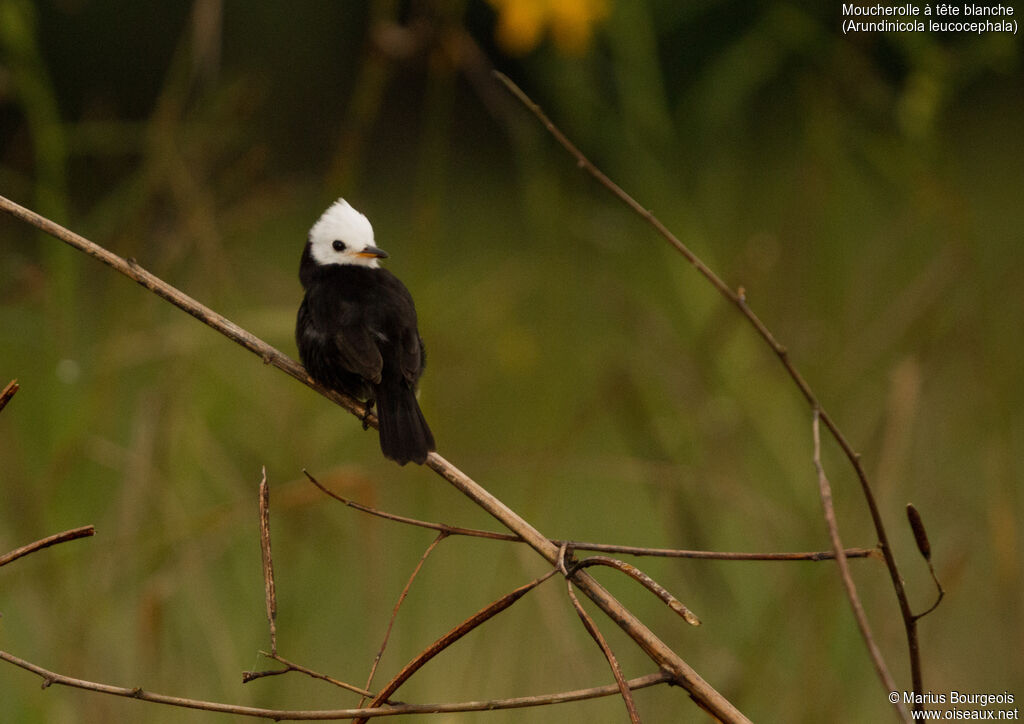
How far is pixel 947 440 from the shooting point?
2.78m

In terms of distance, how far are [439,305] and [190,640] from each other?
3.30 feet

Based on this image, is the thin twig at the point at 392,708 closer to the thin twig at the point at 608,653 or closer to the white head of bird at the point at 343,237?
the thin twig at the point at 608,653

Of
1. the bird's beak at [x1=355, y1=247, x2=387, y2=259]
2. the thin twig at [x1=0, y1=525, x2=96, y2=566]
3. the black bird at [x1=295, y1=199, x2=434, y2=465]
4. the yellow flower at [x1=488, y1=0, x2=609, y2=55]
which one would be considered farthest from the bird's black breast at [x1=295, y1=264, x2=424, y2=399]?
the thin twig at [x1=0, y1=525, x2=96, y2=566]

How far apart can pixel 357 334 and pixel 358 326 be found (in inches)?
1.0

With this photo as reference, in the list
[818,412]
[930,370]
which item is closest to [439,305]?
[930,370]

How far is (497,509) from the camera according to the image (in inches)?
38.9

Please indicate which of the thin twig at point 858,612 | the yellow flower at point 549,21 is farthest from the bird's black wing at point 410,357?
the thin twig at point 858,612

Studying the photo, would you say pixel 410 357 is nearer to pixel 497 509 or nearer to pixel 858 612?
pixel 497 509

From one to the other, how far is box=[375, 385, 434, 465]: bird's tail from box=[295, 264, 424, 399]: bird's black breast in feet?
0.13

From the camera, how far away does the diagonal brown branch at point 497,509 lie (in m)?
0.87

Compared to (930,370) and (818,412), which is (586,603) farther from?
(818,412)

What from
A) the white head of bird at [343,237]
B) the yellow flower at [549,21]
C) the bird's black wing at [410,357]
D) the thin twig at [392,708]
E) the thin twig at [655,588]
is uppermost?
the yellow flower at [549,21]

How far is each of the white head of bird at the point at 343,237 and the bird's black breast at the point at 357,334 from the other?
55 mm

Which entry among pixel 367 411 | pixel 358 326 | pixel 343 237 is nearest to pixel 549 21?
pixel 343 237
